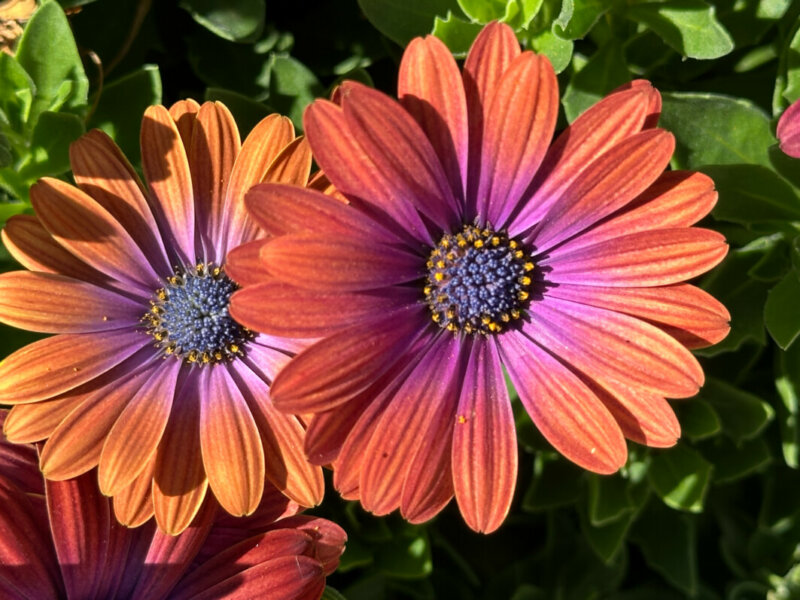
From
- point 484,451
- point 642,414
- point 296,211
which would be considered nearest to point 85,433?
point 296,211

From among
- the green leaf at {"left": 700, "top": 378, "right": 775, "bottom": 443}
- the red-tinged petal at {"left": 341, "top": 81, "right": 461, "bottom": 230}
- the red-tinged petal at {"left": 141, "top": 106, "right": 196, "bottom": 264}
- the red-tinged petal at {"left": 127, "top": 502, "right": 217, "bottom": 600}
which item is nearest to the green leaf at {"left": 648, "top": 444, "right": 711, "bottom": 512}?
the green leaf at {"left": 700, "top": 378, "right": 775, "bottom": 443}

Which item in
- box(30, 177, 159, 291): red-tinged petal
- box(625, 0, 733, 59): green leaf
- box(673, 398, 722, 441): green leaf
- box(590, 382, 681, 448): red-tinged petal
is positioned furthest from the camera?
box(673, 398, 722, 441): green leaf

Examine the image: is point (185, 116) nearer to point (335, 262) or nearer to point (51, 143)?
point (51, 143)

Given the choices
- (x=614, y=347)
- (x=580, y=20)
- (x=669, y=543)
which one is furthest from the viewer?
(x=669, y=543)

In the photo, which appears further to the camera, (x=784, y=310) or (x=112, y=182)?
(x=784, y=310)

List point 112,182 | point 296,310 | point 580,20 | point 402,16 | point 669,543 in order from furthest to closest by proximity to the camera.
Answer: point 669,543, point 402,16, point 580,20, point 112,182, point 296,310

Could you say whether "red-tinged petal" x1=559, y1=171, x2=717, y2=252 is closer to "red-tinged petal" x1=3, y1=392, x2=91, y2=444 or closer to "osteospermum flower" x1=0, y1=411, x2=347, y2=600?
"osteospermum flower" x1=0, y1=411, x2=347, y2=600

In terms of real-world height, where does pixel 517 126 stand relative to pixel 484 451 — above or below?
above
